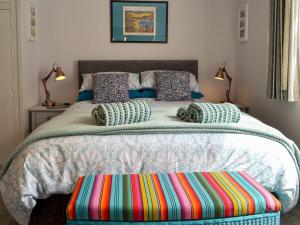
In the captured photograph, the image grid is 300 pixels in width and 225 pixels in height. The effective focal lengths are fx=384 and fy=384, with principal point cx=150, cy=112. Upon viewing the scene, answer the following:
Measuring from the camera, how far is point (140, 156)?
88.7 inches

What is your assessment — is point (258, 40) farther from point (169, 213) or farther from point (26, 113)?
point (169, 213)

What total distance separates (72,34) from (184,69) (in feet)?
4.45

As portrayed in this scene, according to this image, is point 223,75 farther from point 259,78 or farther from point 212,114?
point 212,114

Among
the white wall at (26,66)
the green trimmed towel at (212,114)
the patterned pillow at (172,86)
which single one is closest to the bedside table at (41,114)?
the white wall at (26,66)

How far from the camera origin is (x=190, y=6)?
14.8 ft

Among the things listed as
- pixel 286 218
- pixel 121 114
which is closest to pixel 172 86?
pixel 121 114

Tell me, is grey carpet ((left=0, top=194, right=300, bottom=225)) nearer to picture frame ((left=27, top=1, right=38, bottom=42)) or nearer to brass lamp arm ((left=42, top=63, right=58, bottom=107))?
brass lamp arm ((left=42, top=63, right=58, bottom=107))

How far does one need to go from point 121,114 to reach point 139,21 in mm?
2285

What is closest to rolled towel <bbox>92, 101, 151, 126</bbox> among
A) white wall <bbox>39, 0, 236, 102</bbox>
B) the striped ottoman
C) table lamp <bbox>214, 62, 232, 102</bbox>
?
the striped ottoman

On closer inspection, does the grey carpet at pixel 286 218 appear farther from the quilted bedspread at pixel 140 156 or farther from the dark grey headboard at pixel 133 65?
the dark grey headboard at pixel 133 65

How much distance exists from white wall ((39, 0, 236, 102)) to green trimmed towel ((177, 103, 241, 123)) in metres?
2.03

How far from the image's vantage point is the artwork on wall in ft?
13.1

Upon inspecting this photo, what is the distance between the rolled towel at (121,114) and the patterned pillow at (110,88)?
1.27 metres

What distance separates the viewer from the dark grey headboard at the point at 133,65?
439cm
